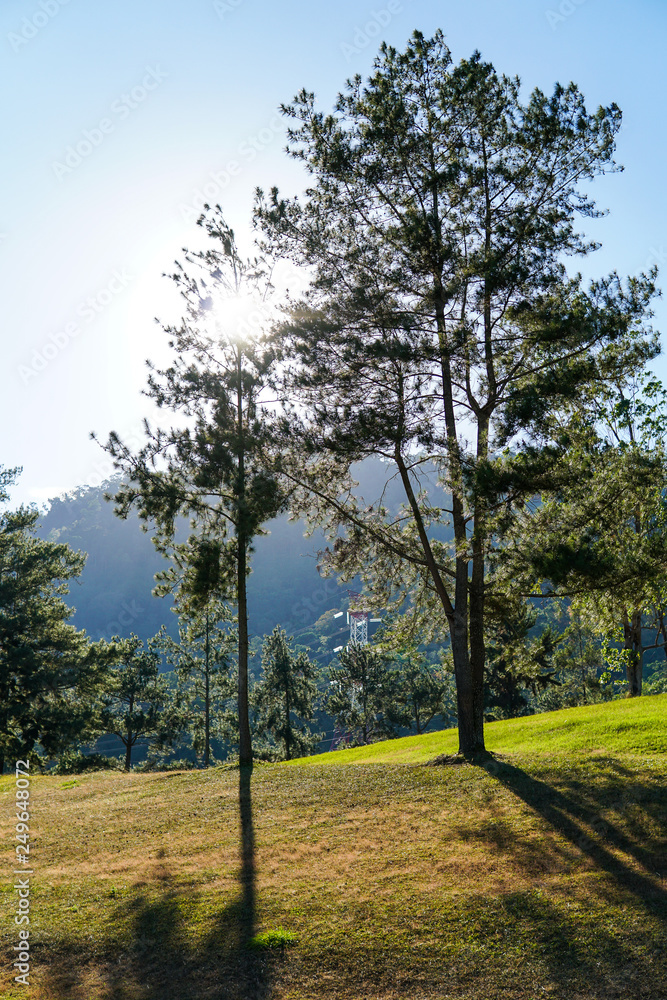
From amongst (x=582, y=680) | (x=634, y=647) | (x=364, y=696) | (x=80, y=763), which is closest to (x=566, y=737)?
(x=634, y=647)

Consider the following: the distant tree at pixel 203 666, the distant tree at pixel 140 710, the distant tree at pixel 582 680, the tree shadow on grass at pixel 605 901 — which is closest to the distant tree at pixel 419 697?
the distant tree at pixel 582 680

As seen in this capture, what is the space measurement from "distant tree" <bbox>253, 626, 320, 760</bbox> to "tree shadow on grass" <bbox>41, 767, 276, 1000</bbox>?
39.0m

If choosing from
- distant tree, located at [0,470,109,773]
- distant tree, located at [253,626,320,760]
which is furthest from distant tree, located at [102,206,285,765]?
distant tree, located at [253,626,320,760]

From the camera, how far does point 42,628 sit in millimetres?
31906

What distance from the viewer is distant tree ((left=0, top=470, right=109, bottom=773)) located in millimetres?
30891

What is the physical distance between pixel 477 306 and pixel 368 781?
38.3 ft

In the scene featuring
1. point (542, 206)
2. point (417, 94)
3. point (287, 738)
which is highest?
point (417, 94)

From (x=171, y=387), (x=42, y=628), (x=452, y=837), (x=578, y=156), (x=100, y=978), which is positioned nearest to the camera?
(x=100, y=978)

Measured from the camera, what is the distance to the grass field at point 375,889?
677 centimetres

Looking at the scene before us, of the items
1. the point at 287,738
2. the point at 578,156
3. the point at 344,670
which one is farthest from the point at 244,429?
the point at 344,670

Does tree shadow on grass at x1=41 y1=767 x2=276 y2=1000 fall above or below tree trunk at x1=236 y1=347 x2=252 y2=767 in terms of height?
below

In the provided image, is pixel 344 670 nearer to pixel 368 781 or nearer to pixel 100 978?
pixel 368 781

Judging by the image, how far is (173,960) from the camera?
7.44 metres

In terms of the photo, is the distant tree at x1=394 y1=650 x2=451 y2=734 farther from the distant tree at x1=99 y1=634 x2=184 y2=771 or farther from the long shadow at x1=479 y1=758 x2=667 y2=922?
the long shadow at x1=479 y1=758 x2=667 y2=922
